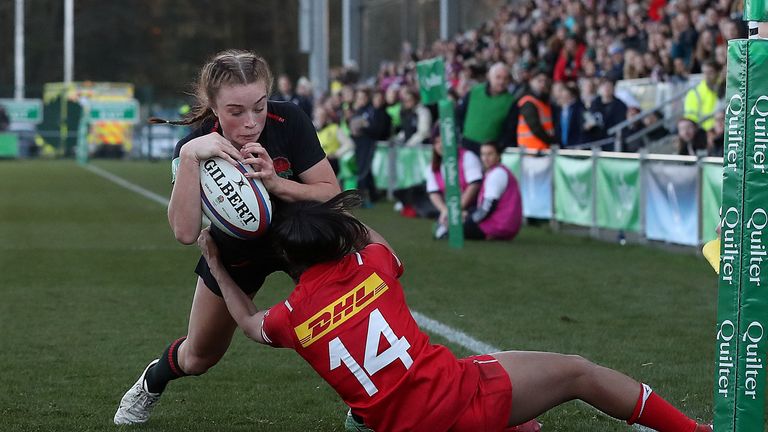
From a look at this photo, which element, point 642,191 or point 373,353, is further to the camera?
point 642,191

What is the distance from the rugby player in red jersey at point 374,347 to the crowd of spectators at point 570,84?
997 centimetres

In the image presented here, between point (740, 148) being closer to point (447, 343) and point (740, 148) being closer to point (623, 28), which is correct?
point (447, 343)

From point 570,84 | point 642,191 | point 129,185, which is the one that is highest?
point 570,84

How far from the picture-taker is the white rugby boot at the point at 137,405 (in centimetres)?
587

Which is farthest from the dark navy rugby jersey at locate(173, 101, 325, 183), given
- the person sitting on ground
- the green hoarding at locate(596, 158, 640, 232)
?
the person sitting on ground

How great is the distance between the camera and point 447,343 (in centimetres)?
791

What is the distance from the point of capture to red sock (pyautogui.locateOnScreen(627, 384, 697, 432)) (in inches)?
185

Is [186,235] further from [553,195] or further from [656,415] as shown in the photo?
[553,195]

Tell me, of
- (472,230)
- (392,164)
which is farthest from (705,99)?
(392,164)

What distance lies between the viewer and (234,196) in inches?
185

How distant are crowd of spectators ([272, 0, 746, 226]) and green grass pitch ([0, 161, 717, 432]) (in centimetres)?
150

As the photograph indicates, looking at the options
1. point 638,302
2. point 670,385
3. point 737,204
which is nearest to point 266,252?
point 737,204

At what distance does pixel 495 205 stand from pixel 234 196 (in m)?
10.3

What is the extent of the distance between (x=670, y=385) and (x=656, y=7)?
16.4 metres
